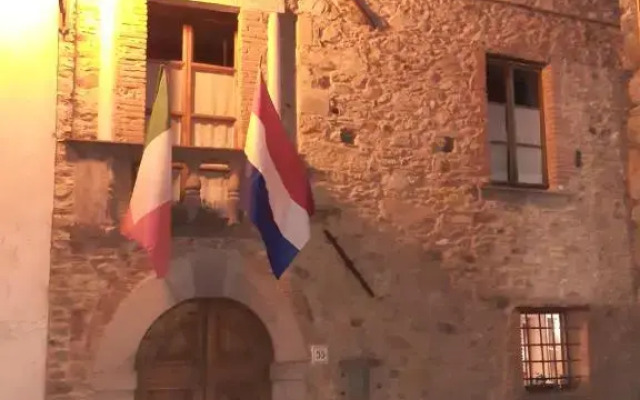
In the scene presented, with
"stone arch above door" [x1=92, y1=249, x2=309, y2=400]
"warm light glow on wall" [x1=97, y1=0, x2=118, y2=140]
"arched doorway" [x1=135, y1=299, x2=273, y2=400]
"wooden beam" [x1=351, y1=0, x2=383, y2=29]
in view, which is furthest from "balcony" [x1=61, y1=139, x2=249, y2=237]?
"wooden beam" [x1=351, y1=0, x2=383, y2=29]

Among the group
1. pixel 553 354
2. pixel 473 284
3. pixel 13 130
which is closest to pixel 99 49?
pixel 13 130

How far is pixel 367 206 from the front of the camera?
689cm

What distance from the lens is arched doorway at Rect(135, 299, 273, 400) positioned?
6.11 metres

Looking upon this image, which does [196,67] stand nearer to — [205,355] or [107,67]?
[107,67]

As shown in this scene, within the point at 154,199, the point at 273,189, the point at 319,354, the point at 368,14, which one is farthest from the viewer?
the point at 368,14

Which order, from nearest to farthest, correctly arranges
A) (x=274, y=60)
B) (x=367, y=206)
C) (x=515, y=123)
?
(x=274, y=60) → (x=367, y=206) → (x=515, y=123)

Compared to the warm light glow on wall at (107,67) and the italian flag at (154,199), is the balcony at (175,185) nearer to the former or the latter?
the warm light glow on wall at (107,67)

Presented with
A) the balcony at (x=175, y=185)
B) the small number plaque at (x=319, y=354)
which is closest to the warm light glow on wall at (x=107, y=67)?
the balcony at (x=175, y=185)

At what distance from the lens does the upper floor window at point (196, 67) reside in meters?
6.51

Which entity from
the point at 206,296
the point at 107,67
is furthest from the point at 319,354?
the point at 107,67

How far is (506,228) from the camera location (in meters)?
7.47

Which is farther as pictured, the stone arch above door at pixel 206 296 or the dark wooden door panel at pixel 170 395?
the dark wooden door panel at pixel 170 395

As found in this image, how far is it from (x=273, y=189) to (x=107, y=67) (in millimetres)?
1686

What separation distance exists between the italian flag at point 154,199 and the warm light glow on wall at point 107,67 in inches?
26.4
